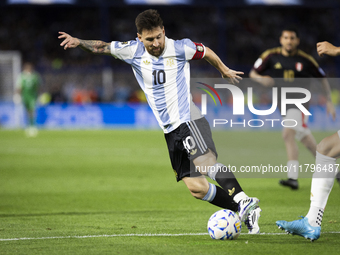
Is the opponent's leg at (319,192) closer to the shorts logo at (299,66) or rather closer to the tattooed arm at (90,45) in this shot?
the tattooed arm at (90,45)

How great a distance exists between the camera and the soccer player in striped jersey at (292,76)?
8.08 metres

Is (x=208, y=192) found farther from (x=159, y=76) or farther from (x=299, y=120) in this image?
(x=299, y=120)

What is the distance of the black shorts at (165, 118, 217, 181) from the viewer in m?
4.98

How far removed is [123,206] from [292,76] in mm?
3456

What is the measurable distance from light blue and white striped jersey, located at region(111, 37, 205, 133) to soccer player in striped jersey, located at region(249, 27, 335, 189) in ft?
10.1

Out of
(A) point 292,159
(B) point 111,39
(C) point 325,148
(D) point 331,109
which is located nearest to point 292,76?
(D) point 331,109

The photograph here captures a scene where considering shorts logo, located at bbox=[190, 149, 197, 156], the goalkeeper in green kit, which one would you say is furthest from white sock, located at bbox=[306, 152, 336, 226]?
the goalkeeper in green kit

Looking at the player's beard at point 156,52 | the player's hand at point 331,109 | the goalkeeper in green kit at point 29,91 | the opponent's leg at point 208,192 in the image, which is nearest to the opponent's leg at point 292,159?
the player's hand at point 331,109

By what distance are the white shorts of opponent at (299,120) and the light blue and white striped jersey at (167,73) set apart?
328 centimetres

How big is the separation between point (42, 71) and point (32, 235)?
20.2m

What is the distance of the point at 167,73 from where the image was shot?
204 inches

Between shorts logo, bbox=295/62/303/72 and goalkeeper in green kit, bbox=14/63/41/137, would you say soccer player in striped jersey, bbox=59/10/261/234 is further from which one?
goalkeeper in green kit, bbox=14/63/41/137

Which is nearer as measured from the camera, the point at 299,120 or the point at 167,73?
the point at 167,73

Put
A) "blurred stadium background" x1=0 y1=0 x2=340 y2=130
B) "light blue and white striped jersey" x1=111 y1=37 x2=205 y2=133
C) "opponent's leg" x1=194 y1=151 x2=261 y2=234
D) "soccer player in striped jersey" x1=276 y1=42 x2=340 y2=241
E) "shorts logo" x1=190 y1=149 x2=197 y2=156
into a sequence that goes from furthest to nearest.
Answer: "blurred stadium background" x1=0 y1=0 x2=340 y2=130
"light blue and white striped jersey" x1=111 y1=37 x2=205 y2=133
"shorts logo" x1=190 y1=149 x2=197 y2=156
"opponent's leg" x1=194 y1=151 x2=261 y2=234
"soccer player in striped jersey" x1=276 y1=42 x2=340 y2=241
